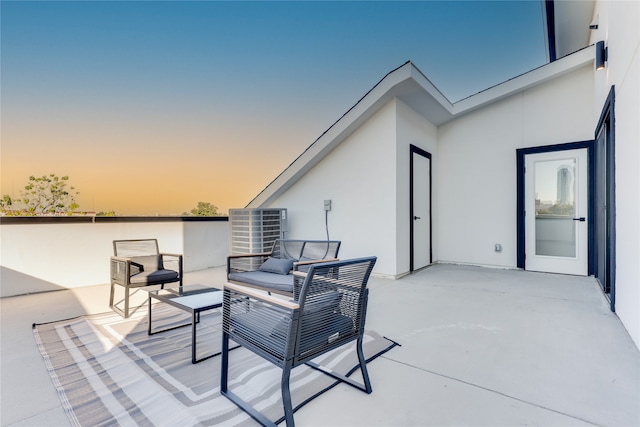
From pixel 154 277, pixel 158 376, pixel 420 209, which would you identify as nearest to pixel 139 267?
pixel 154 277

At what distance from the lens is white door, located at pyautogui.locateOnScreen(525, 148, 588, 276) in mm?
5109

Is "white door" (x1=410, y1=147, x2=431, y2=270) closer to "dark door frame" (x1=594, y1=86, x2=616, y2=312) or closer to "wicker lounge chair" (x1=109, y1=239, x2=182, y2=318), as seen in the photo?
"dark door frame" (x1=594, y1=86, x2=616, y2=312)

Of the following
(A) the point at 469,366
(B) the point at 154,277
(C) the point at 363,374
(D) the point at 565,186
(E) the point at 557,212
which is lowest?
(A) the point at 469,366

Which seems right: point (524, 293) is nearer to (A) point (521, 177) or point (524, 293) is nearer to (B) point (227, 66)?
(A) point (521, 177)

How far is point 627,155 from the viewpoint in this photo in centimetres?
263

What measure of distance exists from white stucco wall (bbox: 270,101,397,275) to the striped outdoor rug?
2.67 metres

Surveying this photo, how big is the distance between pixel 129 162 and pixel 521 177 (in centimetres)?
779

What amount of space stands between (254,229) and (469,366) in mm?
4385

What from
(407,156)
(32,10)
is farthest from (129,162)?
(407,156)

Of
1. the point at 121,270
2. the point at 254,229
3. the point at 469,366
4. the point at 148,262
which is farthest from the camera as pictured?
the point at 254,229

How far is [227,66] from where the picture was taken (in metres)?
6.04

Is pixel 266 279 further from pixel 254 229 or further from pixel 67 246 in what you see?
pixel 67 246

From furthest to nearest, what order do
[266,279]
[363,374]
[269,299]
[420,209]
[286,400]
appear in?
[420,209]
[266,279]
[363,374]
[269,299]
[286,400]

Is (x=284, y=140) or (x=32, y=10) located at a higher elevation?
(x=32, y=10)
